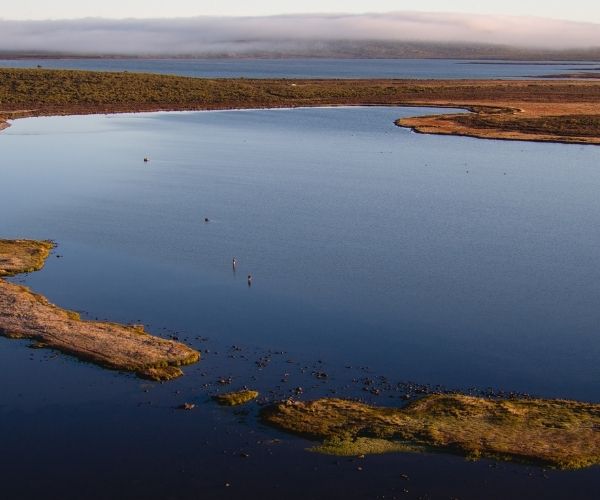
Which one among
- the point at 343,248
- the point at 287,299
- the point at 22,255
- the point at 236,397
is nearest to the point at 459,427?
the point at 236,397

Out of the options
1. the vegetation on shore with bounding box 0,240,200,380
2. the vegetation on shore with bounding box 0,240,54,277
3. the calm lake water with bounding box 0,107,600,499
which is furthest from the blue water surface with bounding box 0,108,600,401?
the vegetation on shore with bounding box 0,240,200,380

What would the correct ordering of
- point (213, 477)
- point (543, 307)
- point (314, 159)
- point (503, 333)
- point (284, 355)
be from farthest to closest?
point (314, 159) < point (543, 307) < point (503, 333) < point (284, 355) < point (213, 477)

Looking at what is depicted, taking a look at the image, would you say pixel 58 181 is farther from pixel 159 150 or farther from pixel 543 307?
pixel 543 307

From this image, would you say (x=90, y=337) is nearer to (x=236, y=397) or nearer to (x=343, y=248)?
(x=236, y=397)

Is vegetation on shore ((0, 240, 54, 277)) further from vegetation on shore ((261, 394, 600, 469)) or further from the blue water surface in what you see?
vegetation on shore ((261, 394, 600, 469))

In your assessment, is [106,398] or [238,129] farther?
[238,129]

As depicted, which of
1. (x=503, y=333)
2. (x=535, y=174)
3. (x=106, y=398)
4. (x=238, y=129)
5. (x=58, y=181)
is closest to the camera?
(x=106, y=398)

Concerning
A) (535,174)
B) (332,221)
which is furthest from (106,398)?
(535,174)
